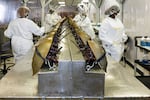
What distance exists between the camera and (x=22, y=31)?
13.7ft

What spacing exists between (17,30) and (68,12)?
28.2 ft

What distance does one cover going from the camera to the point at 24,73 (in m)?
1.90

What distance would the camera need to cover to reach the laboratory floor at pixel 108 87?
138cm

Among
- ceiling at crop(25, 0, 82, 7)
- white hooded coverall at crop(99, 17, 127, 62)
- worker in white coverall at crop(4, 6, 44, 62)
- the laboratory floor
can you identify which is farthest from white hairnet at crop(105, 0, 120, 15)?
ceiling at crop(25, 0, 82, 7)

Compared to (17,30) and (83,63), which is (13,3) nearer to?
(17,30)

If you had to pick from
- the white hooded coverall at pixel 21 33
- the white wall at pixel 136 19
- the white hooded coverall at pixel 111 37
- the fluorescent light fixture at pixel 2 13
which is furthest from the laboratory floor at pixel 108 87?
the fluorescent light fixture at pixel 2 13

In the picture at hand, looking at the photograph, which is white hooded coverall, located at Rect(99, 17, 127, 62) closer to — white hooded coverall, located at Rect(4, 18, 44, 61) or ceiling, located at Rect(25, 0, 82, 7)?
white hooded coverall, located at Rect(4, 18, 44, 61)

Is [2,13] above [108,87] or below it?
above

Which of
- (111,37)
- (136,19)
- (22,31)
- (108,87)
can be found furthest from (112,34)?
(108,87)

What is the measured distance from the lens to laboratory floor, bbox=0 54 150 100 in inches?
54.3

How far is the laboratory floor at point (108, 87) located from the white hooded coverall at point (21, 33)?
2242 millimetres

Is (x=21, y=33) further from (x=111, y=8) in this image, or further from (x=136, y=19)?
(x=136, y=19)

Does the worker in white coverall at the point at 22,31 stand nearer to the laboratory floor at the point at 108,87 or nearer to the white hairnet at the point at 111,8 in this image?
the white hairnet at the point at 111,8

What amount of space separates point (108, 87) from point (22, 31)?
2.90 meters
